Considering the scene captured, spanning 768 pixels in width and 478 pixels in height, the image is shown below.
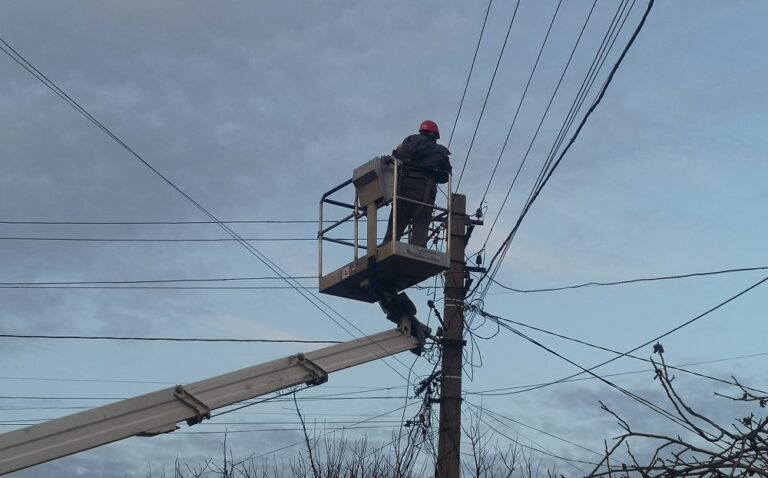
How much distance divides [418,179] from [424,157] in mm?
277

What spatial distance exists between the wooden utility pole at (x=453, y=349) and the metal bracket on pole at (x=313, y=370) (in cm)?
146

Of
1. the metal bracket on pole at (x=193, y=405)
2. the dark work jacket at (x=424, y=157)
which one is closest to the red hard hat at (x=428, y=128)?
the dark work jacket at (x=424, y=157)

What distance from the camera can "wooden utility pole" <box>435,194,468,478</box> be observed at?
11.8 meters

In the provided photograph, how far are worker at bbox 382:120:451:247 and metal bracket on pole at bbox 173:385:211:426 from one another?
9.88ft

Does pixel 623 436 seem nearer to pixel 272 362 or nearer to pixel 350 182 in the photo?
pixel 272 362

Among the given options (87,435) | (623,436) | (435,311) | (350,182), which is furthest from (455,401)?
(623,436)

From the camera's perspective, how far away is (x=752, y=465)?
17.9 feet

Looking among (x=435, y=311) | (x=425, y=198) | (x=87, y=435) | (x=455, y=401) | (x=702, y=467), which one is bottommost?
(x=702, y=467)

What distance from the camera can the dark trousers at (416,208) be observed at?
12.4 meters

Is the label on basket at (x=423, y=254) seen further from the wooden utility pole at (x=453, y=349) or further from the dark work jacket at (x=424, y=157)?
the dark work jacket at (x=424, y=157)

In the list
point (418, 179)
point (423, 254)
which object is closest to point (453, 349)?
point (423, 254)

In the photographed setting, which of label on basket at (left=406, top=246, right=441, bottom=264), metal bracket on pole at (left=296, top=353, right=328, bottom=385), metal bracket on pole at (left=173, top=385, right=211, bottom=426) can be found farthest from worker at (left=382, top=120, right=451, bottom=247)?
metal bracket on pole at (left=173, top=385, right=211, bottom=426)

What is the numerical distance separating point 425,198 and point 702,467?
24.0 feet

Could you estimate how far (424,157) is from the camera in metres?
12.5
